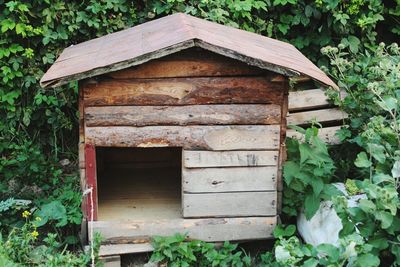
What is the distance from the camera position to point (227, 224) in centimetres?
439

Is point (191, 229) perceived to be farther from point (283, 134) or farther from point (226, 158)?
point (283, 134)

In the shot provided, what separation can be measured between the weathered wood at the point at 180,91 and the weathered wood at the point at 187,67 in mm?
38

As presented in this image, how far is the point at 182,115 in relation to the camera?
416 cm

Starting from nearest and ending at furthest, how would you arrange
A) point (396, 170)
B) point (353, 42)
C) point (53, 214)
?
point (396, 170)
point (53, 214)
point (353, 42)

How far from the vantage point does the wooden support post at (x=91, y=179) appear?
165 inches

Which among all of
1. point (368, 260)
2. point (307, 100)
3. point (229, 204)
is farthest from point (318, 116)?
point (368, 260)

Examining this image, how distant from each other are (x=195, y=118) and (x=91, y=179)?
2.92 ft

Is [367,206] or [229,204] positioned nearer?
[367,206]

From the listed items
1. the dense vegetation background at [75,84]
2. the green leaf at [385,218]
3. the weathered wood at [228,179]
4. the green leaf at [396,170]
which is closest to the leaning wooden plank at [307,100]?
the dense vegetation background at [75,84]

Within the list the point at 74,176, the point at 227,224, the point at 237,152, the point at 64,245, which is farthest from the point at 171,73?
the point at 74,176

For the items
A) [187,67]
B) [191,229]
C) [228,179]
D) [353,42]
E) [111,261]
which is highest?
[353,42]

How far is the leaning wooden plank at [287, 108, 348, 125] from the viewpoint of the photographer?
5305 mm

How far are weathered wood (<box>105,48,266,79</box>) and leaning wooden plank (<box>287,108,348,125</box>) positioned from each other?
1322 millimetres

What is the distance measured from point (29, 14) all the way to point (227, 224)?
2.89 metres
